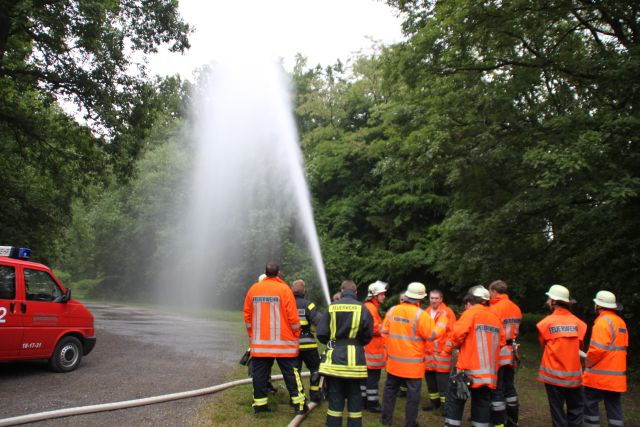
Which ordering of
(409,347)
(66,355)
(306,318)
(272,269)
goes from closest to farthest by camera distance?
1. (409,347)
2. (272,269)
3. (306,318)
4. (66,355)

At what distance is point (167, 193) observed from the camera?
34.2m

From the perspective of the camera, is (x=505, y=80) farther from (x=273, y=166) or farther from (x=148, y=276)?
(x=148, y=276)

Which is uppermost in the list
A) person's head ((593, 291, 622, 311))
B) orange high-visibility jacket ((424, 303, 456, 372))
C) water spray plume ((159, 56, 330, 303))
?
water spray plume ((159, 56, 330, 303))

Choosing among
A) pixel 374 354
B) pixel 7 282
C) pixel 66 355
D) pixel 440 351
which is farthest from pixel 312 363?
pixel 7 282

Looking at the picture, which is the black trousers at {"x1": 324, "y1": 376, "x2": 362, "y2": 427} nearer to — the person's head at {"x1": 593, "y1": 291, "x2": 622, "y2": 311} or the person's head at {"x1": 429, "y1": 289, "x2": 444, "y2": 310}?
the person's head at {"x1": 429, "y1": 289, "x2": 444, "y2": 310}

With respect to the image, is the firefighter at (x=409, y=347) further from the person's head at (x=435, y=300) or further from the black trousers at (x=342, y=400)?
the person's head at (x=435, y=300)

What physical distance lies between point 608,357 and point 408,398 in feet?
8.07

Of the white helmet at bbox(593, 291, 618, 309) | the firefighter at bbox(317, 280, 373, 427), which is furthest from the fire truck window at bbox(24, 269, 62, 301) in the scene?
the white helmet at bbox(593, 291, 618, 309)

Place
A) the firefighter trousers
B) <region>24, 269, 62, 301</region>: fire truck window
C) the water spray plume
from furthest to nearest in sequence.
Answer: the water spray plume
<region>24, 269, 62, 301</region>: fire truck window
the firefighter trousers

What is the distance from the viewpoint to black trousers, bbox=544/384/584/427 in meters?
6.05

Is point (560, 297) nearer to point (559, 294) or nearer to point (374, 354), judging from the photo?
point (559, 294)

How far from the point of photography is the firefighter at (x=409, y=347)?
20.8 feet

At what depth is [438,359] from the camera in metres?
7.47

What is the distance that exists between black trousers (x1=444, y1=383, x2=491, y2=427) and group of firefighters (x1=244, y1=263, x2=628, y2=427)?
11mm
